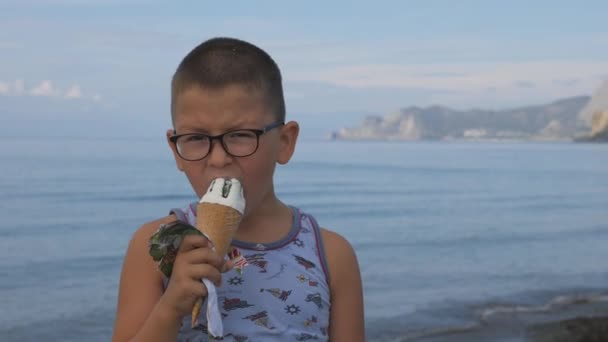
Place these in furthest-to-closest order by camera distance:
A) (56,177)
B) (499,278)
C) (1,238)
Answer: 1. (56,177)
2. (1,238)
3. (499,278)

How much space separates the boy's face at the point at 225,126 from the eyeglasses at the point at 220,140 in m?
0.01

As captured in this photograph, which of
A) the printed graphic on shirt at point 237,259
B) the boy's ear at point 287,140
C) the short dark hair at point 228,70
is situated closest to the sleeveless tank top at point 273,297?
the printed graphic on shirt at point 237,259

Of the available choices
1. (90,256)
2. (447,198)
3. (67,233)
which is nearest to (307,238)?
(90,256)

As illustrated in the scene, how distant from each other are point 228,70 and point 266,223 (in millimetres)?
476

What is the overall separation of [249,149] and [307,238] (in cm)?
37

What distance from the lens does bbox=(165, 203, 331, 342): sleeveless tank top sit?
2.29 m

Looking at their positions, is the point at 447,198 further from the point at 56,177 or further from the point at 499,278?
the point at 499,278

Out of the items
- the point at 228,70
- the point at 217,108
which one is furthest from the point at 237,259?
the point at 228,70

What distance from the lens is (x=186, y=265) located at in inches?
76.7

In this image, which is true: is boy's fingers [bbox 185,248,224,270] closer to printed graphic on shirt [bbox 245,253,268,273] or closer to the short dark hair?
printed graphic on shirt [bbox 245,253,268,273]

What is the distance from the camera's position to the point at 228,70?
2254 millimetres

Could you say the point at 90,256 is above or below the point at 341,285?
below

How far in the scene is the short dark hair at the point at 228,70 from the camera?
2246 mm

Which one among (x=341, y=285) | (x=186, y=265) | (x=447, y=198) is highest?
(x=186, y=265)
